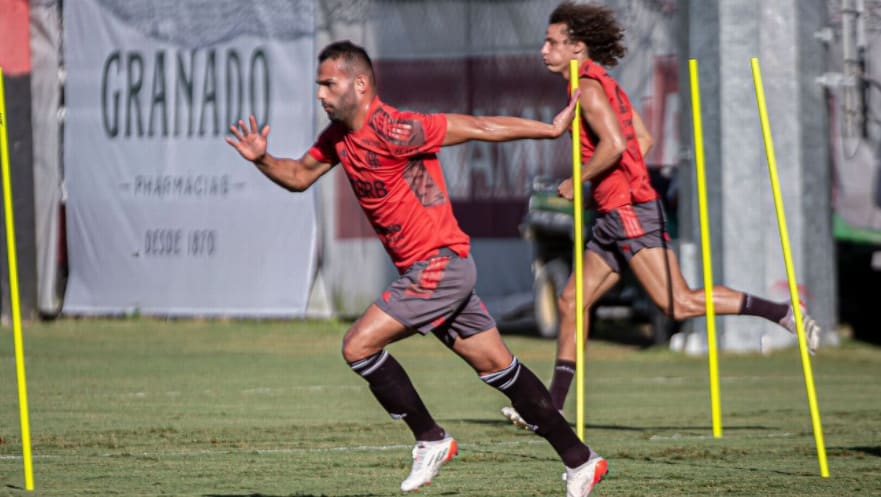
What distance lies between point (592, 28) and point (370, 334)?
339 centimetres

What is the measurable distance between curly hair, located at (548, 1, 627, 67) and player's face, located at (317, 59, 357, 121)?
9.70ft

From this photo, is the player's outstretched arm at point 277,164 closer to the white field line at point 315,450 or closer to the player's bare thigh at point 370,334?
the player's bare thigh at point 370,334

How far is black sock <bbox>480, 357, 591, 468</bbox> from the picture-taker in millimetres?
7418

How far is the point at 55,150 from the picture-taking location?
24328 mm

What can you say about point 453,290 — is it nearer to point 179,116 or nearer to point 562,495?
point 562,495

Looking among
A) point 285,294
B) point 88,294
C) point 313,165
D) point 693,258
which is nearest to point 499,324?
point 285,294

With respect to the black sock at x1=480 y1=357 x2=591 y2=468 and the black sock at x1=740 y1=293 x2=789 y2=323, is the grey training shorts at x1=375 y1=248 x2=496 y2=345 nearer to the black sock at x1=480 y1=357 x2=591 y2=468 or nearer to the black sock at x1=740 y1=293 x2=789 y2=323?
the black sock at x1=480 y1=357 x2=591 y2=468

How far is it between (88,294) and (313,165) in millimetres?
16616

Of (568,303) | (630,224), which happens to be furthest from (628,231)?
(568,303)

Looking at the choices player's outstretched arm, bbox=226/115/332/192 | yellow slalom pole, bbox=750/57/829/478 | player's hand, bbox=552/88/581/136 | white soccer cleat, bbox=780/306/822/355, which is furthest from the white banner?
player's hand, bbox=552/88/581/136

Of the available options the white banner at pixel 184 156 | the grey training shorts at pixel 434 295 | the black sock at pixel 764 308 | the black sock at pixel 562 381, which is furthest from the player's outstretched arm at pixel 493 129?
the white banner at pixel 184 156

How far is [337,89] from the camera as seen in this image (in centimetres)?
746

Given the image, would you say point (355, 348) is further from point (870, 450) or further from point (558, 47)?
point (870, 450)

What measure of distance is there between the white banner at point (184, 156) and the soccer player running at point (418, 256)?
47.1ft
